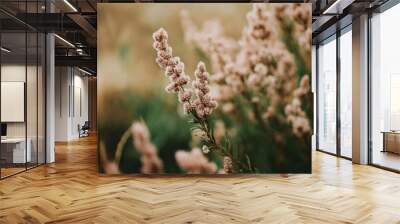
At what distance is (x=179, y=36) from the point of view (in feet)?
20.2

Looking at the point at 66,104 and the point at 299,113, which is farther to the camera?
the point at 66,104

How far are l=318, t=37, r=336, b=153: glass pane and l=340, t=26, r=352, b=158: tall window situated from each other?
0.49m

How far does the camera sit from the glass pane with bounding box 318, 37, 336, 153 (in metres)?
9.62

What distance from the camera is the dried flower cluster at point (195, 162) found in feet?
20.2

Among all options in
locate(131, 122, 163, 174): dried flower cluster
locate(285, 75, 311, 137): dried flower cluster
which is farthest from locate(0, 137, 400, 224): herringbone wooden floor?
locate(285, 75, 311, 137): dried flower cluster

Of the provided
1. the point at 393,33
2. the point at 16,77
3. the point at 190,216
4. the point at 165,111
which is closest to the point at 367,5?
the point at 393,33

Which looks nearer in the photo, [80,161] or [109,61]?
[109,61]

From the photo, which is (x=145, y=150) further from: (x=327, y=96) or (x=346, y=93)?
(x=327, y=96)

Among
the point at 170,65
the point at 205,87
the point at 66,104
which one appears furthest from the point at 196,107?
the point at 66,104

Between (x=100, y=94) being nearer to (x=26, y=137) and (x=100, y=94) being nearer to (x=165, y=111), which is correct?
(x=165, y=111)

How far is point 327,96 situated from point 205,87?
519 centimetres

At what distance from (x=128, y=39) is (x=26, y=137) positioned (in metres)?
2.79

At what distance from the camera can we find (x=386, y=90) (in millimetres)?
7215

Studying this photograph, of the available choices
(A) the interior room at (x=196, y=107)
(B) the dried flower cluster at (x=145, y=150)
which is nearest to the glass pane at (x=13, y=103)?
(A) the interior room at (x=196, y=107)
